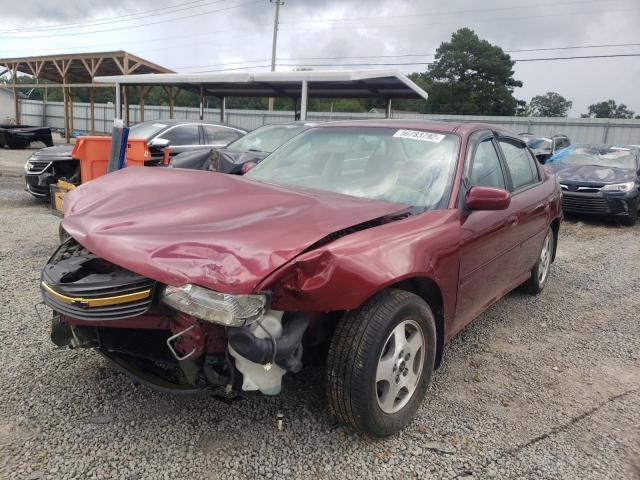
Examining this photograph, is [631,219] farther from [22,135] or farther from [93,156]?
[22,135]

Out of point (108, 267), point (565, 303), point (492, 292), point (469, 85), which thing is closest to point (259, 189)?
point (108, 267)

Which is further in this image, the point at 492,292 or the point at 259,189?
the point at 492,292

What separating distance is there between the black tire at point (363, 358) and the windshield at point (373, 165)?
870 mm

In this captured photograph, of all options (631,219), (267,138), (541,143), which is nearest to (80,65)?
(267,138)

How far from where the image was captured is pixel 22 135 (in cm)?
1852

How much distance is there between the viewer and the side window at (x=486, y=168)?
11.0ft

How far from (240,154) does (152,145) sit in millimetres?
1688

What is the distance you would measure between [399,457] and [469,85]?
6168 cm

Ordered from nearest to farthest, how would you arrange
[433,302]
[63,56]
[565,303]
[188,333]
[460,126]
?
[188,333] < [433,302] < [460,126] < [565,303] < [63,56]

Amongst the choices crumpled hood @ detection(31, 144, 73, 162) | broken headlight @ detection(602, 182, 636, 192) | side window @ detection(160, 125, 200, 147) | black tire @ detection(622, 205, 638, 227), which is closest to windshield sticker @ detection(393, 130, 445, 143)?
crumpled hood @ detection(31, 144, 73, 162)

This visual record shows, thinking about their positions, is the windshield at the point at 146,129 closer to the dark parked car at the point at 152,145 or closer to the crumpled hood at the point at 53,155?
the dark parked car at the point at 152,145

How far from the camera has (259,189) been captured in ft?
9.34

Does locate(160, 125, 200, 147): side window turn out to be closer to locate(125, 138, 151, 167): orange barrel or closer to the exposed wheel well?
locate(125, 138, 151, 167): orange barrel

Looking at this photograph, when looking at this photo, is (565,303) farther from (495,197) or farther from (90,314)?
(90,314)
